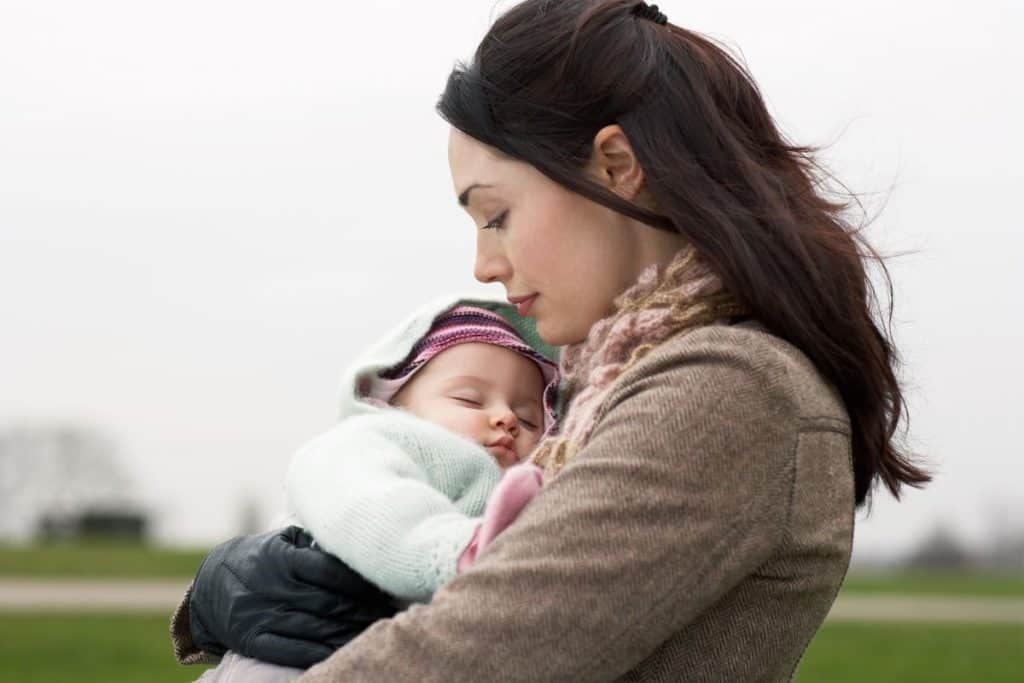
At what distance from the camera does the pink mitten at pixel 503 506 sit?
179 cm

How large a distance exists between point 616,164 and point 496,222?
7.7 inches

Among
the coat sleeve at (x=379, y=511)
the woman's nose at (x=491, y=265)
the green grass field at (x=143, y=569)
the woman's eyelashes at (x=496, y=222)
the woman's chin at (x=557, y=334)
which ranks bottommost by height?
the green grass field at (x=143, y=569)

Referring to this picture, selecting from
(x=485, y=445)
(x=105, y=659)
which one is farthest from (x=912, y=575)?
(x=485, y=445)

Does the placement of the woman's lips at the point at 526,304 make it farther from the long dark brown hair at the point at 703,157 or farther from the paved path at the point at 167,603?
the paved path at the point at 167,603

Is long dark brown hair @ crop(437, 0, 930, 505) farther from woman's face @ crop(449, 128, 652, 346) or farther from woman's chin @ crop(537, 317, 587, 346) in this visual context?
woman's chin @ crop(537, 317, 587, 346)

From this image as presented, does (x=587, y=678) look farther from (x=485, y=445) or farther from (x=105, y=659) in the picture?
(x=105, y=659)

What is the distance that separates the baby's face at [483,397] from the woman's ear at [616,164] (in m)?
0.46

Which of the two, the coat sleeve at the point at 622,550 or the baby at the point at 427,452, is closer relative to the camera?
the coat sleeve at the point at 622,550

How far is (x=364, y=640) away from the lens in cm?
174

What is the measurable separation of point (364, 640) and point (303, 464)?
43 centimetres

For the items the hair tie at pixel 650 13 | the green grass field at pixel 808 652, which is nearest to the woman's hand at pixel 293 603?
the hair tie at pixel 650 13

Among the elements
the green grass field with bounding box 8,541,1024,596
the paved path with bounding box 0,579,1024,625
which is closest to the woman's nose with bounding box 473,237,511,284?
the paved path with bounding box 0,579,1024,625

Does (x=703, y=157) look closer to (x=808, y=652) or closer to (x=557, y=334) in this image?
(x=557, y=334)

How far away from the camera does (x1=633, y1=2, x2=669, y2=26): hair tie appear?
2189mm
